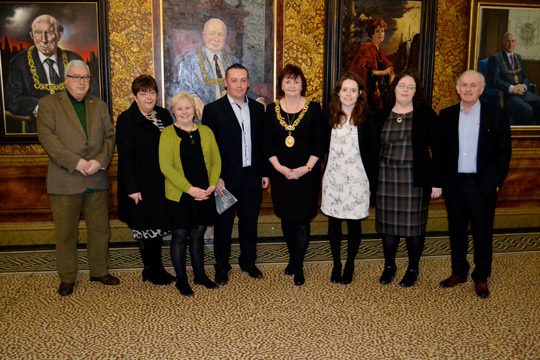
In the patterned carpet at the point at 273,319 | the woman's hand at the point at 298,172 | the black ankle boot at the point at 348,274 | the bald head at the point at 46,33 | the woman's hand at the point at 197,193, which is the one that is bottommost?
the patterned carpet at the point at 273,319

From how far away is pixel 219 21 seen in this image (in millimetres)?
5281

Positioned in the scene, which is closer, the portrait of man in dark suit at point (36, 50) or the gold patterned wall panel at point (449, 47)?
the portrait of man in dark suit at point (36, 50)

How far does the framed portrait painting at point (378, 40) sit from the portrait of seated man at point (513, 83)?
908 millimetres

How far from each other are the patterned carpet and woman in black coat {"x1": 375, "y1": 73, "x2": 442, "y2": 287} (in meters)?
0.66

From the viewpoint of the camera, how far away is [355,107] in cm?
369

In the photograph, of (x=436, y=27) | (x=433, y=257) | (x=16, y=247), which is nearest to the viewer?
(x=433, y=257)

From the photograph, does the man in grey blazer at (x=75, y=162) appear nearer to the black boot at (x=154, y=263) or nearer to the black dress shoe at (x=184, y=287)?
the black boot at (x=154, y=263)

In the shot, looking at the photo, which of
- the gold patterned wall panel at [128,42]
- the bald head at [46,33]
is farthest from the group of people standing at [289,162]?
the bald head at [46,33]

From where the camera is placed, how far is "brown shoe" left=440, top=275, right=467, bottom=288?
390cm

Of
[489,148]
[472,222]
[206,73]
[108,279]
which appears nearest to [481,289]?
[472,222]

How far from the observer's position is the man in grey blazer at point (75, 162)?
362cm

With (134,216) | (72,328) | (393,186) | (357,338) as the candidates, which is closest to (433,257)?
(393,186)

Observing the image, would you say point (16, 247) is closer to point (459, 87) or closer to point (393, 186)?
point (393, 186)

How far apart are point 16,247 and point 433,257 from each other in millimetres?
4859
